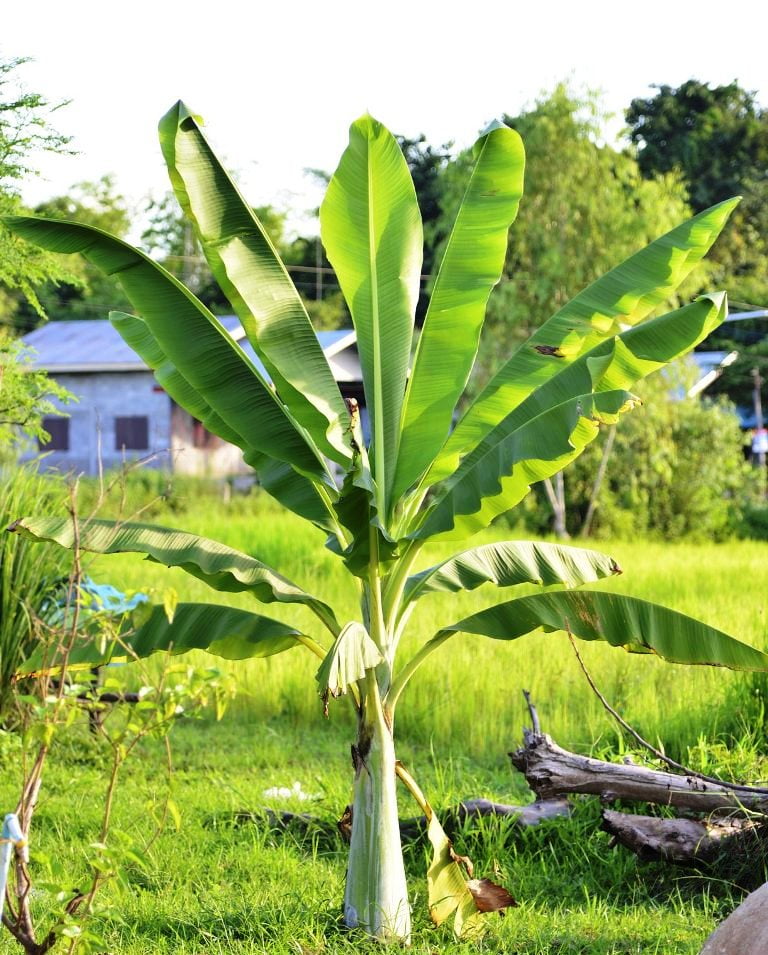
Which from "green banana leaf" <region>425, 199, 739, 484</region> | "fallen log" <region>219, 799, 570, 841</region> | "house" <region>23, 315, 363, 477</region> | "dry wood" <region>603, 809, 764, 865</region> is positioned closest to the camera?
"green banana leaf" <region>425, 199, 739, 484</region>

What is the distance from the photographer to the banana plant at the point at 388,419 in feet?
14.0

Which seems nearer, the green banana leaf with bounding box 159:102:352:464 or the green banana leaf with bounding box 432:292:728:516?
the green banana leaf with bounding box 159:102:352:464

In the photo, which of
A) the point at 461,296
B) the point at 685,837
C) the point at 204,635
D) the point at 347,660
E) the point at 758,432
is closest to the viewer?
the point at 347,660

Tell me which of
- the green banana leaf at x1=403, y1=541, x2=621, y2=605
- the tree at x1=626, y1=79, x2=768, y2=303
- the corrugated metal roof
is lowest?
the green banana leaf at x1=403, y1=541, x2=621, y2=605

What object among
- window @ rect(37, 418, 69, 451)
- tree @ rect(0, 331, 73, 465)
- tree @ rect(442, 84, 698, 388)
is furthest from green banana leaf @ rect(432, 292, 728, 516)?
window @ rect(37, 418, 69, 451)

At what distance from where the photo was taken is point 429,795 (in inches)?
235

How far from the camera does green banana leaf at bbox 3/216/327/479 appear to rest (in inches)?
174

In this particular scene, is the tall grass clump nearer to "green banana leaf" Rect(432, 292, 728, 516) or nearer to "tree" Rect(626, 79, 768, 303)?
"green banana leaf" Rect(432, 292, 728, 516)

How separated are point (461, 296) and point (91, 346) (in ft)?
75.3

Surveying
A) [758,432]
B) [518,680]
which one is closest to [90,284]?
[758,432]

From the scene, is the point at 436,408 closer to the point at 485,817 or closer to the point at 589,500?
the point at 485,817

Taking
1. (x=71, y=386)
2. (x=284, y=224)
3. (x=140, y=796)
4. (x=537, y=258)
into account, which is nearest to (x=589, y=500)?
(x=537, y=258)

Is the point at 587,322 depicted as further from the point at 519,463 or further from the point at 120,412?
the point at 120,412

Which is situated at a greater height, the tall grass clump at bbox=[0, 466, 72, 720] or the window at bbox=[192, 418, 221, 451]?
the window at bbox=[192, 418, 221, 451]
